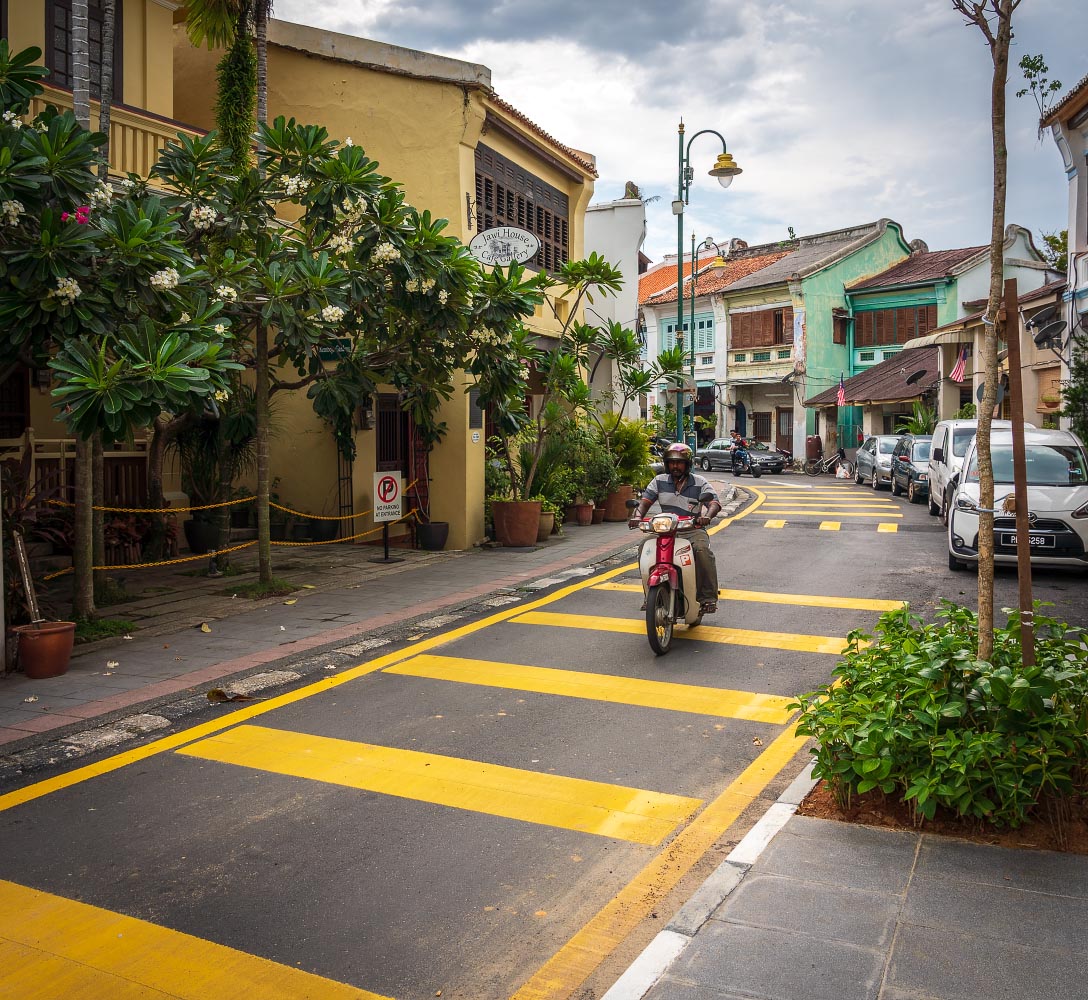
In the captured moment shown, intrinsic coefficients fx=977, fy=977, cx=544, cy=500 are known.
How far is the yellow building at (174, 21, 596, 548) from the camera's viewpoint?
49.8 ft

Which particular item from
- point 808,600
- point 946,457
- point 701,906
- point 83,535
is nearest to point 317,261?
point 83,535

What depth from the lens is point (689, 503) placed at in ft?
29.9

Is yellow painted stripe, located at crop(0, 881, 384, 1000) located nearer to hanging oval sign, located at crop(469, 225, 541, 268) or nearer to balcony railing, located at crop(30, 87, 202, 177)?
balcony railing, located at crop(30, 87, 202, 177)

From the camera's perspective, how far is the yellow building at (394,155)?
1516cm

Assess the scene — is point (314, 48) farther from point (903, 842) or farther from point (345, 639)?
point (903, 842)

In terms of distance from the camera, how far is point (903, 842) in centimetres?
440

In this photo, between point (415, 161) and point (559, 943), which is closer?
point (559, 943)

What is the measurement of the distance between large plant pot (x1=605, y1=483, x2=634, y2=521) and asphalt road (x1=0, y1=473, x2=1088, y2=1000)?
32.6ft

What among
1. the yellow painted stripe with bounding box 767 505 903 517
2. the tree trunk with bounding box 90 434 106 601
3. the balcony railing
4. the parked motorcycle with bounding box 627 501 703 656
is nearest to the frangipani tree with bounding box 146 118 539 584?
the balcony railing

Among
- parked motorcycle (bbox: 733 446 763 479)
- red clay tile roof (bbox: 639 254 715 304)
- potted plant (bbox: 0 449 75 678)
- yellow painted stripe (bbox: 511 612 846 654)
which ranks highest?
red clay tile roof (bbox: 639 254 715 304)

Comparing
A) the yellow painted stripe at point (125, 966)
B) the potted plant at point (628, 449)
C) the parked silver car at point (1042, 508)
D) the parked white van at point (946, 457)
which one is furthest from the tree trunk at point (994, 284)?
the potted plant at point (628, 449)

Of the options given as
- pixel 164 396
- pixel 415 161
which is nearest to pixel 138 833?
pixel 164 396

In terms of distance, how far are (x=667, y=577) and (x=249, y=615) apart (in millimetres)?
4526

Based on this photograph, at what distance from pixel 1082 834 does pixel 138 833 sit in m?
4.47
